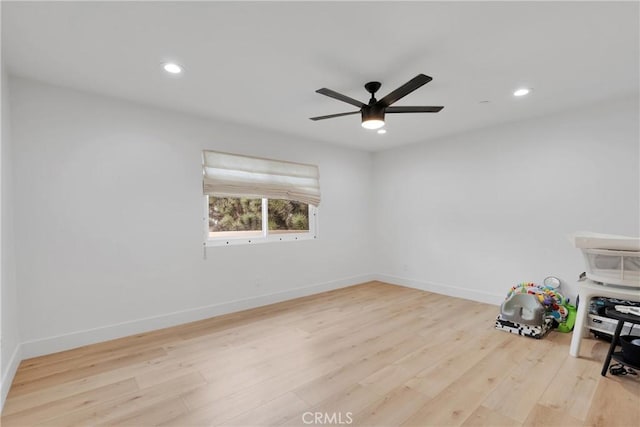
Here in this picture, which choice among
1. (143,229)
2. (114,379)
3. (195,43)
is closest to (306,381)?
Answer: (114,379)

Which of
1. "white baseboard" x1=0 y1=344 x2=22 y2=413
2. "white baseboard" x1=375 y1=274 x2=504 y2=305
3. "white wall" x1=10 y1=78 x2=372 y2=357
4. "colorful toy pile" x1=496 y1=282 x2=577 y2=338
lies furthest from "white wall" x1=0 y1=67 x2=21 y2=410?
"white baseboard" x1=375 y1=274 x2=504 y2=305

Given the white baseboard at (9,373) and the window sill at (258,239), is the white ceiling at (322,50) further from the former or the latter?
the white baseboard at (9,373)

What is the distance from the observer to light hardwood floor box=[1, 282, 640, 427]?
1.81 m

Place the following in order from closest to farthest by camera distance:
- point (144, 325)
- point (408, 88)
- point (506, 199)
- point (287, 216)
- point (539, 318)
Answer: point (408, 88), point (539, 318), point (144, 325), point (506, 199), point (287, 216)

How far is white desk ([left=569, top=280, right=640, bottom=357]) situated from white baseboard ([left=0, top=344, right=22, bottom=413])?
14.0ft

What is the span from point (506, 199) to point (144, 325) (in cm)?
462

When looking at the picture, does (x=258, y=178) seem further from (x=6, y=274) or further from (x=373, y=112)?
(x=6, y=274)

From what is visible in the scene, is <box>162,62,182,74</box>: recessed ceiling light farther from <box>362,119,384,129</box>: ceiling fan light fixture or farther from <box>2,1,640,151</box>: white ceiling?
<box>362,119,384,129</box>: ceiling fan light fixture

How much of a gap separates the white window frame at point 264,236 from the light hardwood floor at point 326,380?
3.29 ft

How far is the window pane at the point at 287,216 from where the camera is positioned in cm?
430

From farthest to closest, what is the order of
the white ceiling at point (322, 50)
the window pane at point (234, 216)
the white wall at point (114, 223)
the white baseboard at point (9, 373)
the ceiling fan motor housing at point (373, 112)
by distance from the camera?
the window pane at point (234, 216)
the white wall at point (114, 223)
the ceiling fan motor housing at point (373, 112)
the white baseboard at point (9, 373)
the white ceiling at point (322, 50)

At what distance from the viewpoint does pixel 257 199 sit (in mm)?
4117

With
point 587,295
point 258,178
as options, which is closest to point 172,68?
point 258,178

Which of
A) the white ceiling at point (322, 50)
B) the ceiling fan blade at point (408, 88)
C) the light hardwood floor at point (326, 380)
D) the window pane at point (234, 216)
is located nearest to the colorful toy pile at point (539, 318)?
the light hardwood floor at point (326, 380)
